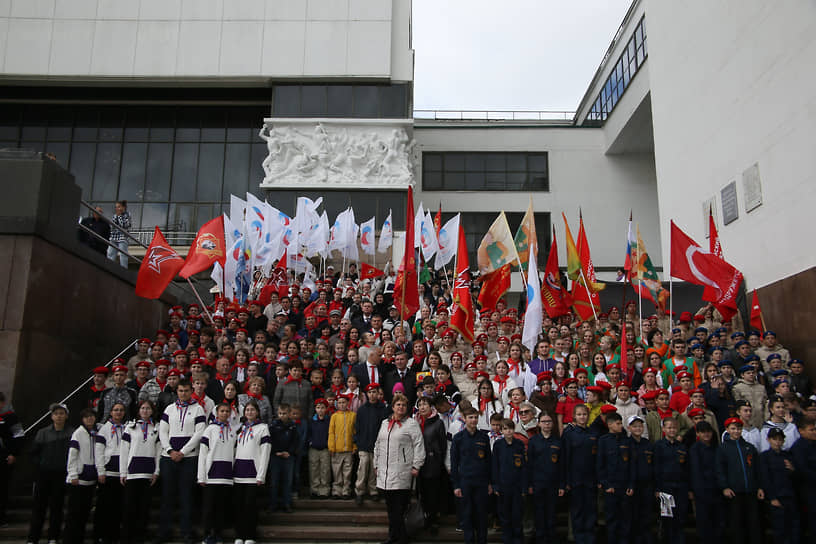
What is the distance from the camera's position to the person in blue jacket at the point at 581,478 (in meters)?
8.55

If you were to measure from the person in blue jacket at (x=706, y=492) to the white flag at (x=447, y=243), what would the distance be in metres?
8.17

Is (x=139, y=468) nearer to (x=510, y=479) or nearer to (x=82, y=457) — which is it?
(x=82, y=457)

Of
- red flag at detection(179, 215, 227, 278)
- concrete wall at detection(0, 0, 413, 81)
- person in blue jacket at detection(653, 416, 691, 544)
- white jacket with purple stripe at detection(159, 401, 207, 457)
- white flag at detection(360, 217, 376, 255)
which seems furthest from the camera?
concrete wall at detection(0, 0, 413, 81)

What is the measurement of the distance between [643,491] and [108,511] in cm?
669

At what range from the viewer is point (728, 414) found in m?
9.91

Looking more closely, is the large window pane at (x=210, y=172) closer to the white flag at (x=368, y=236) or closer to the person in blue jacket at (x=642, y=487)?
the white flag at (x=368, y=236)

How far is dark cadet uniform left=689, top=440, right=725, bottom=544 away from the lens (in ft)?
28.4

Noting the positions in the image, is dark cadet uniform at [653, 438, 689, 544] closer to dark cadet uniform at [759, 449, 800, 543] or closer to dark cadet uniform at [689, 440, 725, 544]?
dark cadet uniform at [689, 440, 725, 544]

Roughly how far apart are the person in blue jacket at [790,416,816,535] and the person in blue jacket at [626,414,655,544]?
1.76 meters

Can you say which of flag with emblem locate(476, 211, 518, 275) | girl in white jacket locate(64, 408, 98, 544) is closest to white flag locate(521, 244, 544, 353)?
flag with emblem locate(476, 211, 518, 275)

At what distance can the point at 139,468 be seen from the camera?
904cm

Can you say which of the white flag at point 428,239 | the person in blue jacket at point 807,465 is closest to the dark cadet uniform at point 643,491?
the person in blue jacket at point 807,465

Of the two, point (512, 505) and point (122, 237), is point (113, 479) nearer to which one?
point (512, 505)

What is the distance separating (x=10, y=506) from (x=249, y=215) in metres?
8.84
